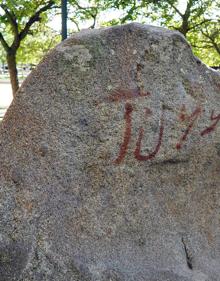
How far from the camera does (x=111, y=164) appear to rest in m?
3.29

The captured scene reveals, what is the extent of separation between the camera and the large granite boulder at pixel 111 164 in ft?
9.96

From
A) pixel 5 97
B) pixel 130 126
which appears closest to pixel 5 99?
pixel 5 97

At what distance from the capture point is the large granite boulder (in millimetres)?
3037

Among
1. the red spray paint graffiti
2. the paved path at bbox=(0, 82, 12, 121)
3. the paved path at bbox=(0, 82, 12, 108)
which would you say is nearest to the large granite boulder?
the red spray paint graffiti

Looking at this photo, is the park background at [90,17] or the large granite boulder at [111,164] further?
the park background at [90,17]

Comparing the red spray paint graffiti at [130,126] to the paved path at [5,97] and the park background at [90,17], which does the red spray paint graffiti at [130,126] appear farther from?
the paved path at [5,97]

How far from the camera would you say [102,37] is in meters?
3.28

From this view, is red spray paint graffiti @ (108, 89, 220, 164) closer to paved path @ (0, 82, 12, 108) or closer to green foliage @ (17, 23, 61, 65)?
green foliage @ (17, 23, 61, 65)

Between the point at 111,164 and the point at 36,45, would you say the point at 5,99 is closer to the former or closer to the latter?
the point at 36,45

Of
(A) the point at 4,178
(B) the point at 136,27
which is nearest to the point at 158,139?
(B) the point at 136,27

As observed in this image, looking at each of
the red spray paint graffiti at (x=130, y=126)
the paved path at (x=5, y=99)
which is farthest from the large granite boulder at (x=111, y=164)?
the paved path at (x=5, y=99)

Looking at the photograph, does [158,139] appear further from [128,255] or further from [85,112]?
[128,255]

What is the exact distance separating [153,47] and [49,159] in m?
1.12

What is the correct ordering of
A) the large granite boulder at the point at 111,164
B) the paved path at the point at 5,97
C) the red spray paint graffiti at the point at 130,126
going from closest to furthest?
the large granite boulder at the point at 111,164, the red spray paint graffiti at the point at 130,126, the paved path at the point at 5,97
